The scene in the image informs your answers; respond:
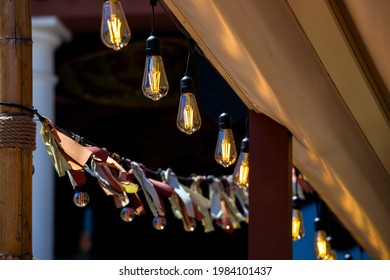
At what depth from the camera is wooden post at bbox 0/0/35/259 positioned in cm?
317

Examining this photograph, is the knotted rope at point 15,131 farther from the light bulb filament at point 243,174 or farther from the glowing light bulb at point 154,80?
the light bulb filament at point 243,174

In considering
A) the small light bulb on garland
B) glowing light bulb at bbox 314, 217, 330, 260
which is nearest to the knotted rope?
the small light bulb on garland

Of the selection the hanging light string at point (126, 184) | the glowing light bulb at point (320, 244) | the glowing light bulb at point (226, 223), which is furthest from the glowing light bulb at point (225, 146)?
the glowing light bulb at point (320, 244)

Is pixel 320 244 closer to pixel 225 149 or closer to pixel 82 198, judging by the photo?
pixel 225 149

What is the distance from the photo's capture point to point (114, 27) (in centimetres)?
330

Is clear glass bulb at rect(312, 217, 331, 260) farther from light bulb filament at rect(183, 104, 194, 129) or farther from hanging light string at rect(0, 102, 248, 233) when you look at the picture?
light bulb filament at rect(183, 104, 194, 129)

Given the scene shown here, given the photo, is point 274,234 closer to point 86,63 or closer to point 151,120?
point 86,63

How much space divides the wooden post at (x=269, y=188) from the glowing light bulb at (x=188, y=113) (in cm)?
86

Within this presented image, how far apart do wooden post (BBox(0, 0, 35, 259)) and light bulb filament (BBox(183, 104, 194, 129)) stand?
0.66m

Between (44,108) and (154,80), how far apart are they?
25.9 ft

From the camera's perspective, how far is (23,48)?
324 cm
